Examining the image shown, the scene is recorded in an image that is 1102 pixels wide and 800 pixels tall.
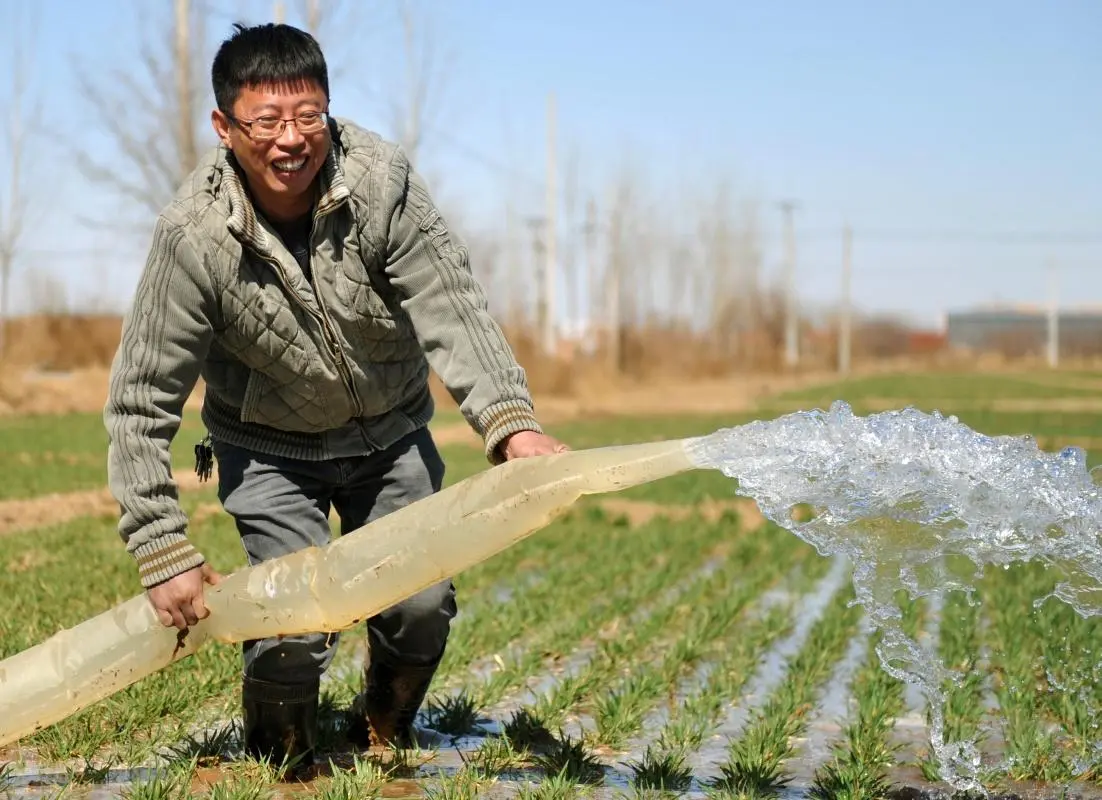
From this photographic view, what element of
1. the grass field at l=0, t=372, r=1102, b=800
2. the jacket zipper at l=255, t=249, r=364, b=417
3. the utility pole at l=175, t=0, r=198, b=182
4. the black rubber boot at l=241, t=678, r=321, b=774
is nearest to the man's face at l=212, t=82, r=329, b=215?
the jacket zipper at l=255, t=249, r=364, b=417

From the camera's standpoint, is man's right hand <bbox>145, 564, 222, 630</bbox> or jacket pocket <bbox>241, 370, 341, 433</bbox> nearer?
man's right hand <bbox>145, 564, 222, 630</bbox>

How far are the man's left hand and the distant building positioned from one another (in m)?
71.3

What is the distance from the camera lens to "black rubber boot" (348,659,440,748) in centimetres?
387

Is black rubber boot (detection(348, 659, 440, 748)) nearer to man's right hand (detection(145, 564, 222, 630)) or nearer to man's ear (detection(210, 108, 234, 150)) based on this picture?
man's right hand (detection(145, 564, 222, 630))

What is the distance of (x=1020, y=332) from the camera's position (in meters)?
72.8

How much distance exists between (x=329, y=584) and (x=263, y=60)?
4.25 ft

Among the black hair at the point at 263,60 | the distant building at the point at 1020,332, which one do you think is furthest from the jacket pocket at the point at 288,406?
the distant building at the point at 1020,332

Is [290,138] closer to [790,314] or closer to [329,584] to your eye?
[329,584]

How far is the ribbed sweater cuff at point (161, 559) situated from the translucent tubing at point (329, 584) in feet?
0.48

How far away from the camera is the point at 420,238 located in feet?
11.4

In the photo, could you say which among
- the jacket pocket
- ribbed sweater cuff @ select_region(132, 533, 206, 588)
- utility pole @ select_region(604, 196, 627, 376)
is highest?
the jacket pocket

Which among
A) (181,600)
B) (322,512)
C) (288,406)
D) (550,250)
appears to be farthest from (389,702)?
(550,250)

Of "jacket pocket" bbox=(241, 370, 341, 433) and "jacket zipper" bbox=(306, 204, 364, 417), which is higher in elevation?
"jacket zipper" bbox=(306, 204, 364, 417)

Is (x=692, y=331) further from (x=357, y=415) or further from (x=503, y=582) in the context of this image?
(x=357, y=415)
